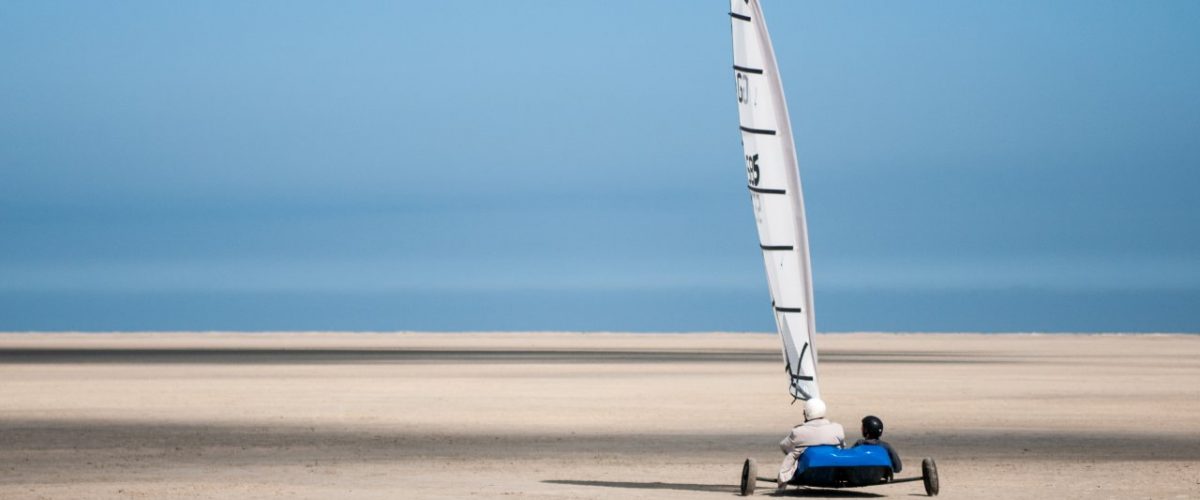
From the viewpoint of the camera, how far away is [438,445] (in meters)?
28.3

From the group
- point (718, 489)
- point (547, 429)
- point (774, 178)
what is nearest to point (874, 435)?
point (718, 489)

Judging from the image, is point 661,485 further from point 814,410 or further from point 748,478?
point 814,410

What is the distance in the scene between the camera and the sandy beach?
851 inches

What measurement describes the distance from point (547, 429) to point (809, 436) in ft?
44.1

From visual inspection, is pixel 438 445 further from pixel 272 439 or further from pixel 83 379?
pixel 83 379

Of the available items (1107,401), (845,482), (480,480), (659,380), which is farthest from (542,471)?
(659,380)

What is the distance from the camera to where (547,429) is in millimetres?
32344

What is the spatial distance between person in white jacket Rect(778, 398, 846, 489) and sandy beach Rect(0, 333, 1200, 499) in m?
0.58

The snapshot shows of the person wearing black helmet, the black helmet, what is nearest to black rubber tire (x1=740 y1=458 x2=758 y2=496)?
the person wearing black helmet

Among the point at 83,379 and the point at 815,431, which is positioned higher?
the point at 83,379

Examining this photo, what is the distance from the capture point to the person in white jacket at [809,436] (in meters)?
19.2

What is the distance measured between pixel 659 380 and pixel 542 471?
29817mm

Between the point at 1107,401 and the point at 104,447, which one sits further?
the point at 1107,401

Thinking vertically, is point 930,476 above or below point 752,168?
below
